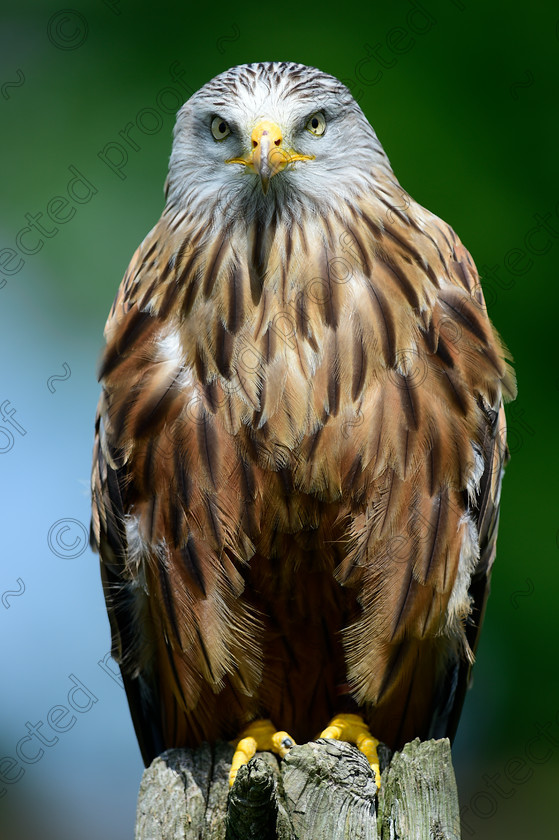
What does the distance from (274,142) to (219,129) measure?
0.33 meters

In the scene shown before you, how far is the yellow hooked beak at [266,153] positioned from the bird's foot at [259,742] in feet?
5.26

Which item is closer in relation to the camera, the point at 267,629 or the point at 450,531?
the point at 450,531

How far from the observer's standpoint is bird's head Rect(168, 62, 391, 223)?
281 cm

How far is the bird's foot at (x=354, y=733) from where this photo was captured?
283 cm

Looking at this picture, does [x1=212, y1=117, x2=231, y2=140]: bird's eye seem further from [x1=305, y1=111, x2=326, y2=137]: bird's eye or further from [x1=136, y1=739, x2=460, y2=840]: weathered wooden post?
[x1=136, y1=739, x2=460, y2=840]: weathered wooden post

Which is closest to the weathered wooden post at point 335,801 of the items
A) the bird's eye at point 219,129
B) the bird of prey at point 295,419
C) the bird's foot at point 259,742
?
the bird's foot at point 259,742

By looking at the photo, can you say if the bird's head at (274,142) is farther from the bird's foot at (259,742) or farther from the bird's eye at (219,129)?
the bird's foot at (259,742)

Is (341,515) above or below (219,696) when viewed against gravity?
above

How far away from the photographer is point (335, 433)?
107 inches

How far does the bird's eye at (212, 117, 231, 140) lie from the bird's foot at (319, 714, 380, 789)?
5.99ft

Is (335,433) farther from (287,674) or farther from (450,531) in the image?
(287,674)

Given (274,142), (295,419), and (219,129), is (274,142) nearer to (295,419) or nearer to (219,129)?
(219,129)

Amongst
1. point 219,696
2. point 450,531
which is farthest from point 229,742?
point 450,531

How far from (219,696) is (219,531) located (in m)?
0.60
